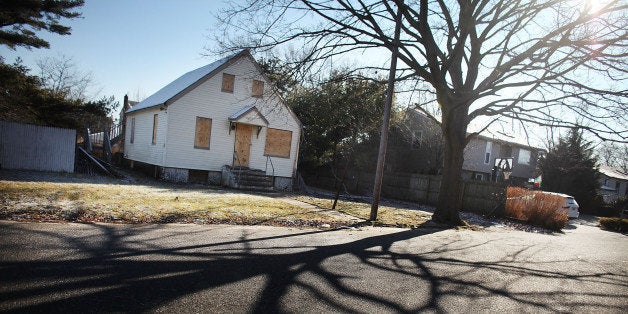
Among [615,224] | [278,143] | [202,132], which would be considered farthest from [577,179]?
[202,132]

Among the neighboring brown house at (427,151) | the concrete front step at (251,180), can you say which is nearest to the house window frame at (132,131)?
the concrete front step at (251,180)

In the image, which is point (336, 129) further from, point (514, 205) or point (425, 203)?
point (514, 205)

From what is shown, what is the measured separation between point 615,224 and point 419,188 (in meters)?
10.1

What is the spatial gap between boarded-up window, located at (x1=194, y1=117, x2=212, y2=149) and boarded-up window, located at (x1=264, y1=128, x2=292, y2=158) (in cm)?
335

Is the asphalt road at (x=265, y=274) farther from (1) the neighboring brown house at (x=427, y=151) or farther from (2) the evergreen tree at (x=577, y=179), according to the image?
(2) the evergreen tree at (x=577, y=179)

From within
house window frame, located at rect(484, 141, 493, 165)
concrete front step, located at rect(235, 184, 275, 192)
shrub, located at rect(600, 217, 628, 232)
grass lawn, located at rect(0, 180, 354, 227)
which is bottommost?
concrete front step, located at rect(235, 184, 275, 192)

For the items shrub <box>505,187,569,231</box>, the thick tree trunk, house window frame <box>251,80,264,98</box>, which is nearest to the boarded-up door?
house window frame <box>251,80,264,98</box>

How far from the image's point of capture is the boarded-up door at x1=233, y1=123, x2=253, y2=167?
20.5m

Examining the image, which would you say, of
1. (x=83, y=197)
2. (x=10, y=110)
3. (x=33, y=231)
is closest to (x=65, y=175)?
(x=10, y=110)

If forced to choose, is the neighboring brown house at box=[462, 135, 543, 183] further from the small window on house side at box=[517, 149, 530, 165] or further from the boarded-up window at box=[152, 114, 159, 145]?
the boarded-up window at box=[152, 114, 159, 145]

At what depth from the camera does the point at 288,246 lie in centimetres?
639

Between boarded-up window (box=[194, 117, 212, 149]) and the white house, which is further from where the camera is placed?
boarded-up window (box=[194, 117, 212, 149])

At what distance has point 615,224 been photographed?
1955 cm

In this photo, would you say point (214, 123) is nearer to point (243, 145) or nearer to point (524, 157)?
point (243, 145)
